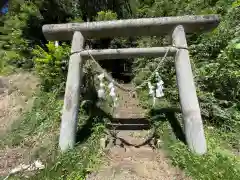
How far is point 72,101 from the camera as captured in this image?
4.38 m

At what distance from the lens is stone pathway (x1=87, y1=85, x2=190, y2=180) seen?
12.0 feet

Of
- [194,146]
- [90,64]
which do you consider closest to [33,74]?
[90,64]

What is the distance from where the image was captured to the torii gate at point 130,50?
425cm

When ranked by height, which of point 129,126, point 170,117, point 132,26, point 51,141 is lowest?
point 51,141

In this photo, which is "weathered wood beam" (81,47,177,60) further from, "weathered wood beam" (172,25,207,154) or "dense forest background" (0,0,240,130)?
"dense forest background" (0,0,240,130)

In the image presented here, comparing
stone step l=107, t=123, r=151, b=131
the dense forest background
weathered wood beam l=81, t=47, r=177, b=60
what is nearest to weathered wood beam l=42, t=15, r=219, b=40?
weathered wood beam l=81, t=47, r=177, b=60

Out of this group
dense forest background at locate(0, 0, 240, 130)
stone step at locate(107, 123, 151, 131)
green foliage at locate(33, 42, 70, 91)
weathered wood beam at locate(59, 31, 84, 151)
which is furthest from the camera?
green foliage at locate(33, 42, 70, 91)

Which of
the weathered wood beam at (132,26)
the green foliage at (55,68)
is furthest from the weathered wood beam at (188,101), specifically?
the green foliage at (55,68)

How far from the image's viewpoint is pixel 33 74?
8.77 meters

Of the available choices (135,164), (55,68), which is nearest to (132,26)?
(135,164)

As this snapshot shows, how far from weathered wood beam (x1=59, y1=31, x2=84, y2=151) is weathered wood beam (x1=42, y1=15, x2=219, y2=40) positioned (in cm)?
19

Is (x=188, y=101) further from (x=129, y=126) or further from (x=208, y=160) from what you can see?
(x=129, y=126)

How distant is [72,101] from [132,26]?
1.72 metres

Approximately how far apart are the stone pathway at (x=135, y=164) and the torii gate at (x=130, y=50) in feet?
2.04
